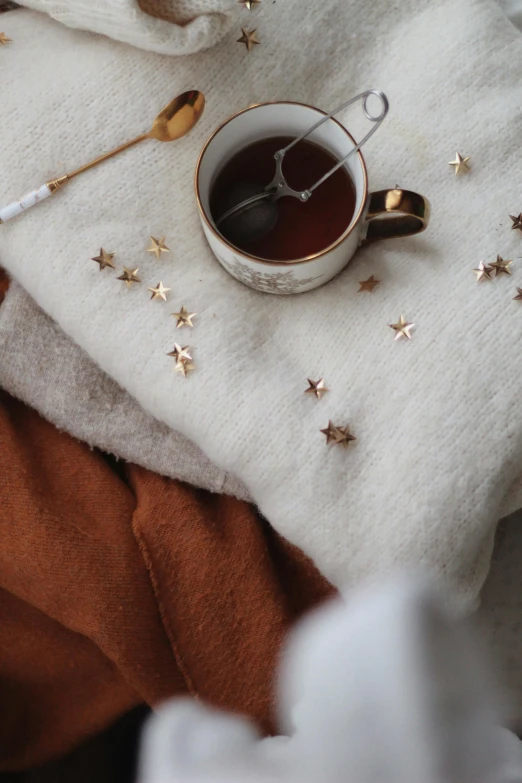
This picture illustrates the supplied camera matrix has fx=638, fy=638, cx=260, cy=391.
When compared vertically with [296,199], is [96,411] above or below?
below

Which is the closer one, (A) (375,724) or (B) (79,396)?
(A) (375,724)

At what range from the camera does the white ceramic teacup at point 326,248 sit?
402 millimetres

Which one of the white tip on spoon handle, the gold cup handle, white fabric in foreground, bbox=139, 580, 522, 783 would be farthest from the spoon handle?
white fabric in foreground, bbox=139, 580, 522, 783

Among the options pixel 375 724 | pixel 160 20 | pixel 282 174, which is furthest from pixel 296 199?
pixel 375 724

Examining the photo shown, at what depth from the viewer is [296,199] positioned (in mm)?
440

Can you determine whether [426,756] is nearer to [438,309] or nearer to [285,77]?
[438,309]

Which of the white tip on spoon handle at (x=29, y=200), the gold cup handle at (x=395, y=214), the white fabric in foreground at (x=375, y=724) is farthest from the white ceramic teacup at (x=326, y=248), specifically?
the white fabric in foreground at (x=375, y=724)

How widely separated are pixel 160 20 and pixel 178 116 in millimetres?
59

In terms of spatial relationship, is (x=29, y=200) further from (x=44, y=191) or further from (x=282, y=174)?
(x=282, y=174)

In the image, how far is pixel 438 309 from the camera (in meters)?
0.43

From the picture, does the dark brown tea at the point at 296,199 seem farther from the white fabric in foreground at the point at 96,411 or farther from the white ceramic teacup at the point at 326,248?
the white fabric in foreground at the point at 96,411

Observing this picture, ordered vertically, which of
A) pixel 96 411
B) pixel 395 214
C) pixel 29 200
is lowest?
pixel 96 411

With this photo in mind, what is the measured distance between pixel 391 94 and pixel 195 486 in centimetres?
33

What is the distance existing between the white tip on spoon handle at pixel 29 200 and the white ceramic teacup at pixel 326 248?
108 mm
